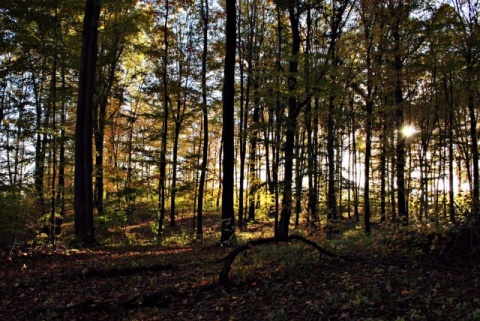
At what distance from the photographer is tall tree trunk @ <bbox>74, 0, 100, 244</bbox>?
12070 millimetres

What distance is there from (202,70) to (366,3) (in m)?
8.65

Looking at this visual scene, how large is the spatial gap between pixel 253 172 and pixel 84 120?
1193 cm

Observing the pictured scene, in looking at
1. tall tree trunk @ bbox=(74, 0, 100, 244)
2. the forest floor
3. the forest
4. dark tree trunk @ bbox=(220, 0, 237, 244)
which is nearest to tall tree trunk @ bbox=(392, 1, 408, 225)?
the forest

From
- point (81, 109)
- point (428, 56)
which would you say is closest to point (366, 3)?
point (428, 56)

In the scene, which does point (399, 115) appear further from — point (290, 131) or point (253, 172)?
point (253, 172)

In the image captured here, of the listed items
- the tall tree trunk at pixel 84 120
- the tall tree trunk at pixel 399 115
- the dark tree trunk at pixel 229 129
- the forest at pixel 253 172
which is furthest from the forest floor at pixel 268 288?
the tall tree trunk at pixel 399 115

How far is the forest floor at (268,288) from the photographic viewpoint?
4.45 meters

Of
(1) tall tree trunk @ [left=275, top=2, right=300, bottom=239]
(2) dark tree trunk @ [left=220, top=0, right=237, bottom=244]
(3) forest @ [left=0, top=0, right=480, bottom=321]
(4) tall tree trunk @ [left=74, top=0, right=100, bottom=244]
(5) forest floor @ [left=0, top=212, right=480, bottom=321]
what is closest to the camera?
(5) forest floor @ [left=0, top=212, right=480, bottom=321]

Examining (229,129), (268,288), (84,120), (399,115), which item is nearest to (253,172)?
(399,115)

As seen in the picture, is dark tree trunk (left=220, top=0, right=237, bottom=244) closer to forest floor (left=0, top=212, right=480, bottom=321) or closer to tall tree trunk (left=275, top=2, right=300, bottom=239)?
tall tree trunk (left=275, top=2, right=300, bottom=239)

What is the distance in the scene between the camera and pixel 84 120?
40.1 ft

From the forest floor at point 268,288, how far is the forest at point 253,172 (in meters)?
0.04

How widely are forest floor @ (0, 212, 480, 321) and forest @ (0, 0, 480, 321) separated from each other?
0.04m

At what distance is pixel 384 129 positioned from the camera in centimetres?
1509
